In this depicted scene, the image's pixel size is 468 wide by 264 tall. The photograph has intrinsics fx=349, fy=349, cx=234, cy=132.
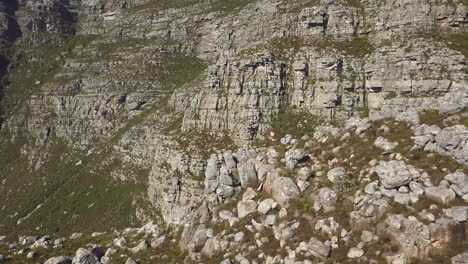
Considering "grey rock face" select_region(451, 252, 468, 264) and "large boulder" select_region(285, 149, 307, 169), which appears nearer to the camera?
"grey rock face" select_region(451, 252, 468, 264)

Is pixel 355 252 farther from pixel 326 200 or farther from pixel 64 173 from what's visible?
pixel 64 173

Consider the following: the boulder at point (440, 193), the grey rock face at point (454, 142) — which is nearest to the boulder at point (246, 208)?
the boulder at point (440, 193)

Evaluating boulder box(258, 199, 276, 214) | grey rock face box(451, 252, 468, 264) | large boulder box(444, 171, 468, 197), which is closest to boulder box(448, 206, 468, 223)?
large boulder box(444, 171, 468, 197)

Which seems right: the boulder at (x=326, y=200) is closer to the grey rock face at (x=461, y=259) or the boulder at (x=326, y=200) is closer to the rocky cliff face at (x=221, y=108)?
the rocky cliff face at (x=221, y=108)

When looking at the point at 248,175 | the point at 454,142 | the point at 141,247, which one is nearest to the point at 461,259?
the point at 454,142

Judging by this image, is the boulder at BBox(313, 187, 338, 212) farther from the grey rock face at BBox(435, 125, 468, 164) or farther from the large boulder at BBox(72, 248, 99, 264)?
the large boulder at BBox(72, 248, 99, 264)

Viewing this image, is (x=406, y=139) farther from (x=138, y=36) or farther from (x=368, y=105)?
(x=138, y=36)
